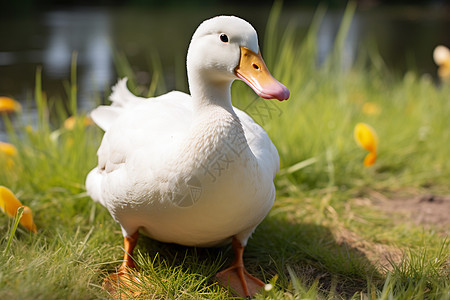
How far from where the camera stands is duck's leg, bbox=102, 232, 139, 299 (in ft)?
6.32

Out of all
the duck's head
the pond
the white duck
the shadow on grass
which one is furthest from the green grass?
the pond

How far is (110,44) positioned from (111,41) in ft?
22.1

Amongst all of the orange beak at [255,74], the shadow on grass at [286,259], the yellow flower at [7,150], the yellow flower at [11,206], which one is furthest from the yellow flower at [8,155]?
the orange beak at [255,74]

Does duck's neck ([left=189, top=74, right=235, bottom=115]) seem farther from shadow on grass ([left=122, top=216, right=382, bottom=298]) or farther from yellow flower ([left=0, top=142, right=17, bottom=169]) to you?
yellow flower ([left=0, top=142, right=17, bottom=169])

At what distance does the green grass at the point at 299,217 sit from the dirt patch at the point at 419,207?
55 millimetres

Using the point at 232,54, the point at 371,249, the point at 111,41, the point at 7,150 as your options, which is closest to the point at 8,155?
the point at 7,150

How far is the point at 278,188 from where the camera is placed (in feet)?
9.77

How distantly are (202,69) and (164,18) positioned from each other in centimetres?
1500

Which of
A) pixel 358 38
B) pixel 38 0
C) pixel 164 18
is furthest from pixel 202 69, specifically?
pixel 38 0

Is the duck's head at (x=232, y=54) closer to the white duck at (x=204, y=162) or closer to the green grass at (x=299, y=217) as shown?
the white duck at (x=204, y=162)

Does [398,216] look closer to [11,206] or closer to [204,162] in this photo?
[204,162]

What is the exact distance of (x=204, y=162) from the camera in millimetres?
1717

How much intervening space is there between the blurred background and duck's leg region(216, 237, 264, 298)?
1.53 m

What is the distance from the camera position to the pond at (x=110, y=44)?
A: 6441mm
